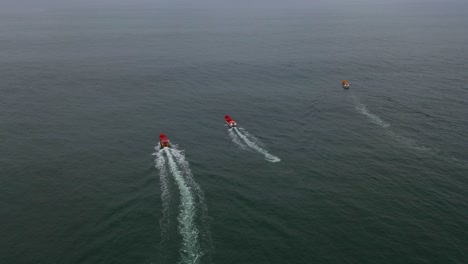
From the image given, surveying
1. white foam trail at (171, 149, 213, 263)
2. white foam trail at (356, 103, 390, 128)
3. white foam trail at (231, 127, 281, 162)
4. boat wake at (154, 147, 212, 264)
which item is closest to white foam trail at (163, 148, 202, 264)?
boat wake at (154, 147, 212, 264)

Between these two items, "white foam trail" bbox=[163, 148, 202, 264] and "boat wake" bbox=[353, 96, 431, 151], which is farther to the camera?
"boat wake" bbox=[353, 96, 431, 151]

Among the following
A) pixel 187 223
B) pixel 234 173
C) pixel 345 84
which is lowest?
pixel 187 223

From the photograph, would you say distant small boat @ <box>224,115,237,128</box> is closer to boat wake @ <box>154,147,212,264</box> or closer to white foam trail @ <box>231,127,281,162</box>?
white foam trail @ <box>231,127,281,162</box>

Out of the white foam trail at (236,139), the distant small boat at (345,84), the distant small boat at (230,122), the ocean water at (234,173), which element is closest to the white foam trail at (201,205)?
the ocean water at (234,173)

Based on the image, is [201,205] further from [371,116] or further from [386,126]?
[371,116]

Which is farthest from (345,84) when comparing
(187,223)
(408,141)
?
(187,223)

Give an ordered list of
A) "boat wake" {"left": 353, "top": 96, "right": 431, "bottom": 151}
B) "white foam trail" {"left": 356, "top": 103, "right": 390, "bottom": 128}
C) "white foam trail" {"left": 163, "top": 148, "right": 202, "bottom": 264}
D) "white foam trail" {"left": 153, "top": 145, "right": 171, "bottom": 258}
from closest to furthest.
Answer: "white foam trail" {"left": 163, "top": 148, "right": 202, "bottom": 264}
"white foam trail" {"left": 153, "top": 145, "right": 171, "bottom": 258}
"boat wake" {"left": 353, "top": 96, "right": 431, "bottom": 151}
"white foam trail" {"left": 356, "top": 103, "right": 390, "bottom": 128}

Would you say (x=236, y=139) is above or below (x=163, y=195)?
above

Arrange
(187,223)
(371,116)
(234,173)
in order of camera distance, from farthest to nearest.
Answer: (371,116) → (234,173) → (187,223)

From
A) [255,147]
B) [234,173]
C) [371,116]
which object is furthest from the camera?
[371,116]
